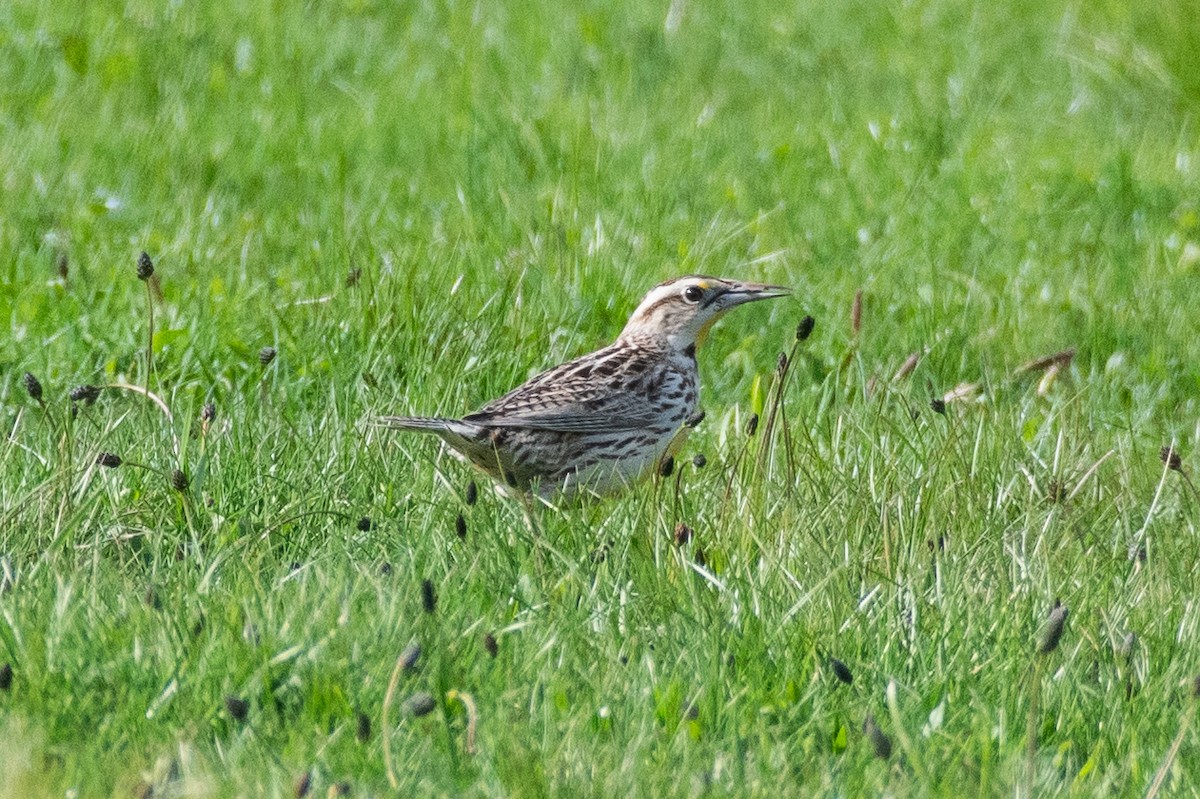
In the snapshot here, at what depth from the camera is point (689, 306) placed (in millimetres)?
6371

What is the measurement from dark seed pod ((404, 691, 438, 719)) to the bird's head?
2.97m

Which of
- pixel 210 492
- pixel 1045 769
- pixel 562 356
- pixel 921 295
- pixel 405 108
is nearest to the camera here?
pixel 1045 769

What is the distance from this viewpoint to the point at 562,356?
6.93 meters

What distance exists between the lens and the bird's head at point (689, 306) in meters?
6.36

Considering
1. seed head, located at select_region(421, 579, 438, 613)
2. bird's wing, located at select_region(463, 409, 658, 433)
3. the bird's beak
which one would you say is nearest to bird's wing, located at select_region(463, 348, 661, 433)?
bird's wing, located at select_region(463, 409, 658, 433)

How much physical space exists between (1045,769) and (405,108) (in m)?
7.21

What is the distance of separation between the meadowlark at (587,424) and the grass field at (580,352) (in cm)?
18

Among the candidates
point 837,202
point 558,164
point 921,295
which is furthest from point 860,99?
point 921,295

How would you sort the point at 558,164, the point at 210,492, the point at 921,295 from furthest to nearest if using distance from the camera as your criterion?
the point at 558,164, the point at 921,295, the point at 210,492

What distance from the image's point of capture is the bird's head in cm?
636

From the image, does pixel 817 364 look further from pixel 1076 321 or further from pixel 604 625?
pixel 604 625

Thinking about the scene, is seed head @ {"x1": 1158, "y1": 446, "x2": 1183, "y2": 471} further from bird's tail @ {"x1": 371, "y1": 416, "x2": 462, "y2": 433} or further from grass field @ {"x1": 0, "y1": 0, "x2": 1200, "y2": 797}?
bird's tail @ {"x1": 371, "y1": 416, "x2": 462, "y2": 433}

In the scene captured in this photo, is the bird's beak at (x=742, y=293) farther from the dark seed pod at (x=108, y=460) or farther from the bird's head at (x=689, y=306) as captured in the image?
the dark seed pod at (x=108, y=460)

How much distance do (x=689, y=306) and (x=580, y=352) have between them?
32.7 inches
